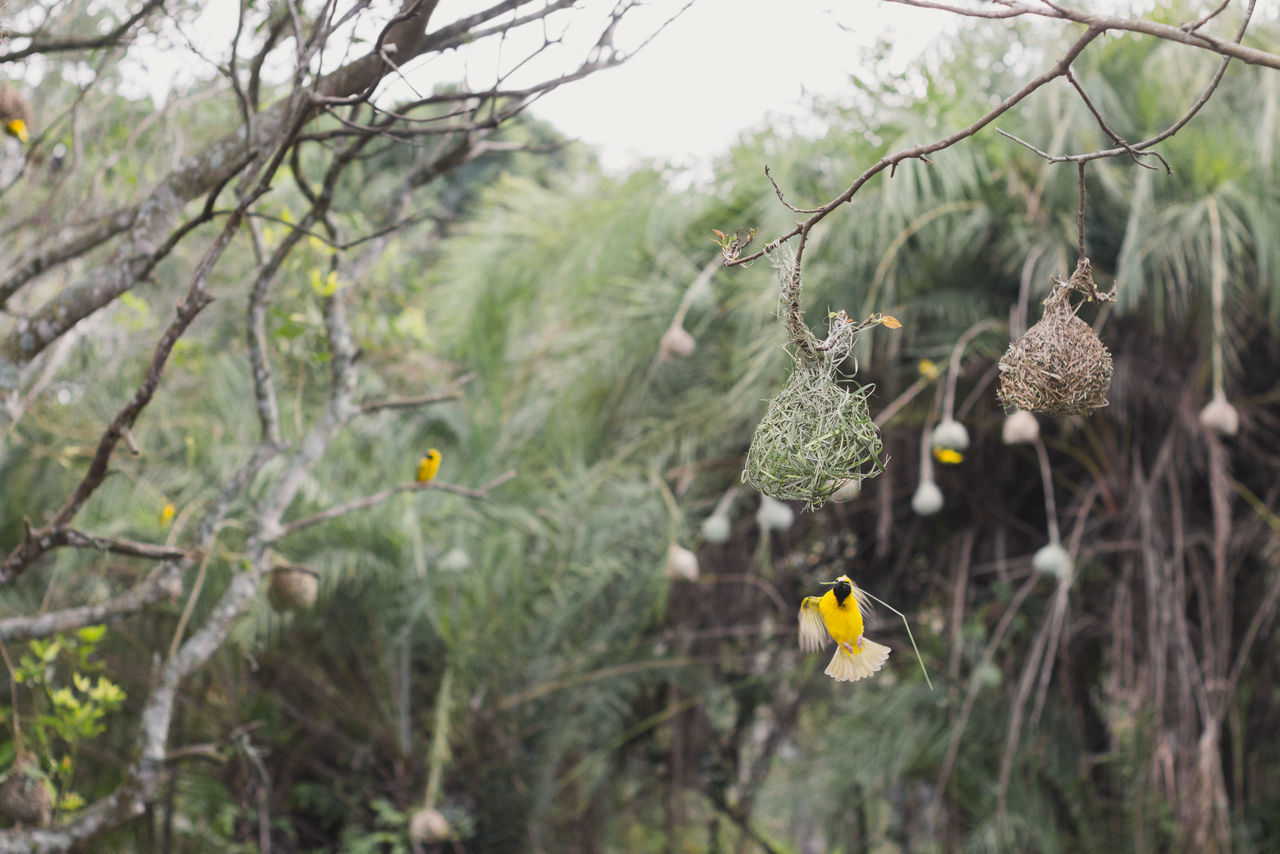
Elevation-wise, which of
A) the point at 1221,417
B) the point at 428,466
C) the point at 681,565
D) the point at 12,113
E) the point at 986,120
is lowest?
the point at 986,120

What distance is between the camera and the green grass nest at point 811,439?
107cm

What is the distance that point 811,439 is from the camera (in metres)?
1.09

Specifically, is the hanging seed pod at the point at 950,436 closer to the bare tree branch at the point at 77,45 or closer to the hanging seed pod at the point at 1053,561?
the hanging seed pod at the point at 1053,561

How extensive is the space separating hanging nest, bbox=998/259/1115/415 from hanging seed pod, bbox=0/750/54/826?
166 centimetres

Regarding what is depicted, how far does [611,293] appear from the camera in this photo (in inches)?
132

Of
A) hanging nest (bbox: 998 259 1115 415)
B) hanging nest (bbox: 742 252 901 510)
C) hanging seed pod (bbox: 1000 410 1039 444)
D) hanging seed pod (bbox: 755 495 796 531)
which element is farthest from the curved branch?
hanging seed pod (bbox: 755 495 796 531)

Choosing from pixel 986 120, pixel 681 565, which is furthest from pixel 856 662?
pixel 681 565

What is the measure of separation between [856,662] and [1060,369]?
41 cm

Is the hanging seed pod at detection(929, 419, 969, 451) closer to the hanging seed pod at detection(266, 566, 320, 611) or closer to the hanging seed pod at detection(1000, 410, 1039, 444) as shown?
the hanging seed pod at detection(1000, 410, 1039, 444)

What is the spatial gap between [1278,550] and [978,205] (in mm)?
1127

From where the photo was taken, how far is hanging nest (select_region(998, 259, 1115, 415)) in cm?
112

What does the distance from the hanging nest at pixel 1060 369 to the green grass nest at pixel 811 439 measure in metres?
0.17

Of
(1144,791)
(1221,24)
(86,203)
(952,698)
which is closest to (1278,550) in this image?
(1144,791)

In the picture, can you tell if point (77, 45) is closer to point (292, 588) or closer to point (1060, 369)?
point (292, 588)
